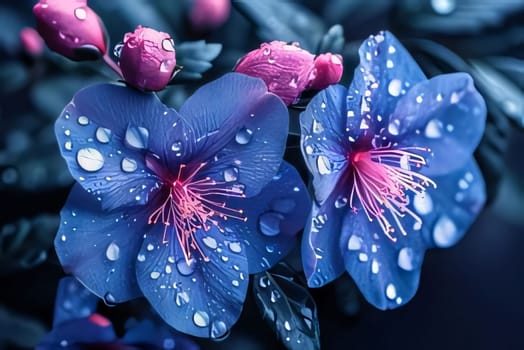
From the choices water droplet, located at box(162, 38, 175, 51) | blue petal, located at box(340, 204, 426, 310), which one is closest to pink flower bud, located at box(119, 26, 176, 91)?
water droplet, located at box(162, 38, 175, 51)

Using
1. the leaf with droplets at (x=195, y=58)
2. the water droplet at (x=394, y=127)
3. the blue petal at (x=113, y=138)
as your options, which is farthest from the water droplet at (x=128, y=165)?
the water droplet at (x=394, y=127)

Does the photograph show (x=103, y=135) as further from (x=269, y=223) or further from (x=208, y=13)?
(x=208, y=13)

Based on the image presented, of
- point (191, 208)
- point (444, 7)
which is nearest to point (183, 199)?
point (191, 208)

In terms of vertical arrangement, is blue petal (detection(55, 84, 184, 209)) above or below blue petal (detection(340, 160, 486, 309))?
above

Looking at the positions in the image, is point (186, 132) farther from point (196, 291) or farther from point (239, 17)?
point (239, 17)

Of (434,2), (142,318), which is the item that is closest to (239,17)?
(434,2)

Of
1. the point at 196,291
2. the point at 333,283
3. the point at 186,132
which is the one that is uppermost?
the point at 186,132

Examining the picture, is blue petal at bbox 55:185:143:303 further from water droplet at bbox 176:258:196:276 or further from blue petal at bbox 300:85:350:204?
blue petal at bbox 300:85:350:204
